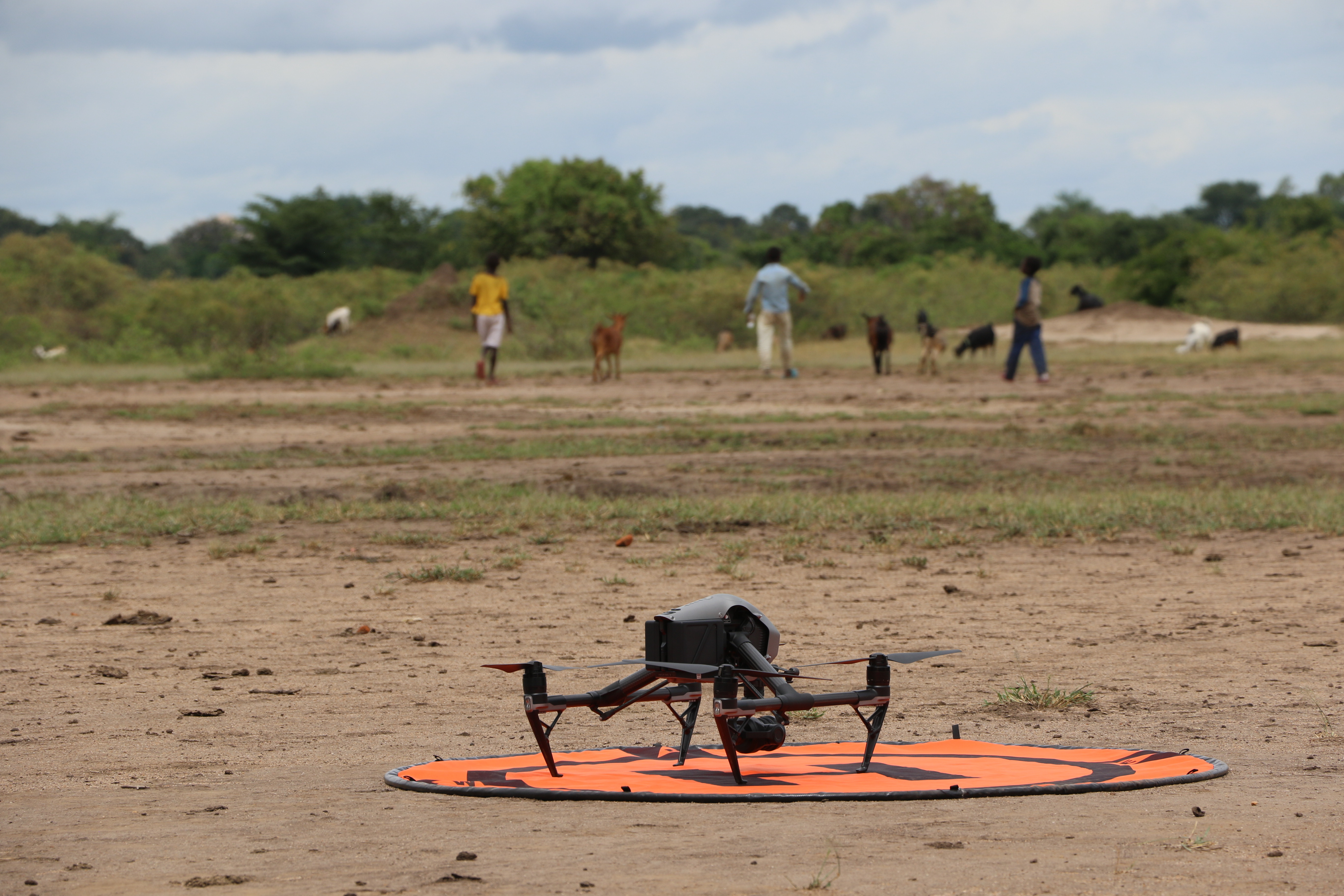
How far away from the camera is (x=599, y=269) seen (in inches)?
1590

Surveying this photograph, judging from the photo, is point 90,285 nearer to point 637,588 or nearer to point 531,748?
point 637,588

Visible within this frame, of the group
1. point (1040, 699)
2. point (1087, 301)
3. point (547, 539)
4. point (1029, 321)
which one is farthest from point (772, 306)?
point (1087, 301)

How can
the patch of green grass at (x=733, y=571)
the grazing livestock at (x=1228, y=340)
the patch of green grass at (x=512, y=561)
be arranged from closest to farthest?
the patch of green grass at (x=733, y=571) → the patch of green grass at (x=512, y=561) → the grazing livestock at (x=1228, y=340)

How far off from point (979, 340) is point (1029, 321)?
21.2 ft

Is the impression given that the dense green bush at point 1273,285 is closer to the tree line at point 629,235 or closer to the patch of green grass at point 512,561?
the tree line at point 629,235

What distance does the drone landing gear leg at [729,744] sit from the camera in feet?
11.0

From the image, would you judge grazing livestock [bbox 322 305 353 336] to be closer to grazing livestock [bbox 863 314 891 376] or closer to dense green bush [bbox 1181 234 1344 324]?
grazing livestock [bbox 863 314 891 376]

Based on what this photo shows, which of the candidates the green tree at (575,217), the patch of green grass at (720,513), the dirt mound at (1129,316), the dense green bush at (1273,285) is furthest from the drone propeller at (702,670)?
the green tree at (575,217)

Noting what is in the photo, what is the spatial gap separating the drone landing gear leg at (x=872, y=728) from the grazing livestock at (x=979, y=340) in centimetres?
2169

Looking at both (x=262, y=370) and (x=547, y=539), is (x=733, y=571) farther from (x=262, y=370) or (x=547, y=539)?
(x=262, y=370)

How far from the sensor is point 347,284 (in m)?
39.4

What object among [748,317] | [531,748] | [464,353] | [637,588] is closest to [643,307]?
[464,353]

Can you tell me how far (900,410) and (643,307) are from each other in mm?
17900

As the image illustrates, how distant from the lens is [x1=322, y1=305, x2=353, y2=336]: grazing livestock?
114ft
